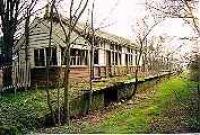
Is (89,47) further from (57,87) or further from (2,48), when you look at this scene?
(2,48)

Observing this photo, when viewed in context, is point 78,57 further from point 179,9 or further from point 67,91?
point 179,9

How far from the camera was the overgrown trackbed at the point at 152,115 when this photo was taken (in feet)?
17.8

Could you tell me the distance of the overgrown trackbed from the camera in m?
5.41

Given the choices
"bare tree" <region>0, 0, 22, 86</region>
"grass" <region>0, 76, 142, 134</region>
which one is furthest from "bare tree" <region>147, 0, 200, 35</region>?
"bare tree" <region>0, 0, 22, 86</region>

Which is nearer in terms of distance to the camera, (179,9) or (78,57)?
(179,9)

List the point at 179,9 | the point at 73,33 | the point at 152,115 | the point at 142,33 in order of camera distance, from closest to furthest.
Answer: the point at 179,9 < the point at 142,33 < the point at 152,115 < the point at 73,33

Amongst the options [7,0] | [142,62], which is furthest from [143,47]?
[7,0]

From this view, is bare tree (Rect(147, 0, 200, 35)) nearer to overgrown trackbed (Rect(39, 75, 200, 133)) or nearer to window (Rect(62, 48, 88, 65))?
overgrown trackbed (Rect(39, 75, 200, 133))

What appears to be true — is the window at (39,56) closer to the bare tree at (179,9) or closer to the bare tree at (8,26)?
the bare tree at (8,26)

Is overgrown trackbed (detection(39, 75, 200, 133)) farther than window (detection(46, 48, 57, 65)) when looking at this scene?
No

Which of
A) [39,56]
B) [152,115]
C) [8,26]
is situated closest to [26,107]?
[39,56]

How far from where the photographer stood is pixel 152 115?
575 centimetres

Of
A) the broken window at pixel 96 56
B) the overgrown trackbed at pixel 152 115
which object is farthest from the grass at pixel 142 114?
the broken window at pixel 96 56

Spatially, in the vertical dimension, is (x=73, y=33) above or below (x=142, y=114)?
above
